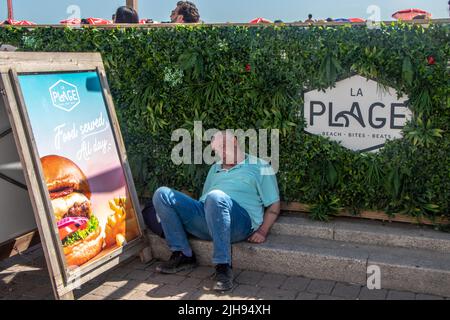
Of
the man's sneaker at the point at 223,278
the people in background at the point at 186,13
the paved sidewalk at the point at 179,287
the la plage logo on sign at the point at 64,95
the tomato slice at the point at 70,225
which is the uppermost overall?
the people in background at the point at 186,13

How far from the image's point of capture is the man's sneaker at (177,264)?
3.92 metres

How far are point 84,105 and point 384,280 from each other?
2505mm

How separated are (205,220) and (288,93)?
3.99 ft

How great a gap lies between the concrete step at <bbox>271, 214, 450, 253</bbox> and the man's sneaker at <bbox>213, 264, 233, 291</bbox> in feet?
2.15

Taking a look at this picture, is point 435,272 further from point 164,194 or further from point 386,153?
point 164,194

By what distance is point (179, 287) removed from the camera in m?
3.71

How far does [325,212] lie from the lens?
163 inches

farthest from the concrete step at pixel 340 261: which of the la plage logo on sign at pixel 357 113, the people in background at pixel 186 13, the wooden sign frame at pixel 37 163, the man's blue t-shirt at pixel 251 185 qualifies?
the people in background at pixel 186 13

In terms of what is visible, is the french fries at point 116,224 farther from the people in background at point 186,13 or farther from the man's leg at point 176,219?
the people in background at point 186,13

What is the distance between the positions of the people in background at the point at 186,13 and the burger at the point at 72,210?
10.3 ft

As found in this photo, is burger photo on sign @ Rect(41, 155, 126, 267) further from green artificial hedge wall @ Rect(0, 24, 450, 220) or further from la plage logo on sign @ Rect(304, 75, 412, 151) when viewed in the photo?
la plage logo on sign @ Rect(304, 75, 412, 151)

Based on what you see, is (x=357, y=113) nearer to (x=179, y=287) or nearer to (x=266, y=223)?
(x=266, y=223)
